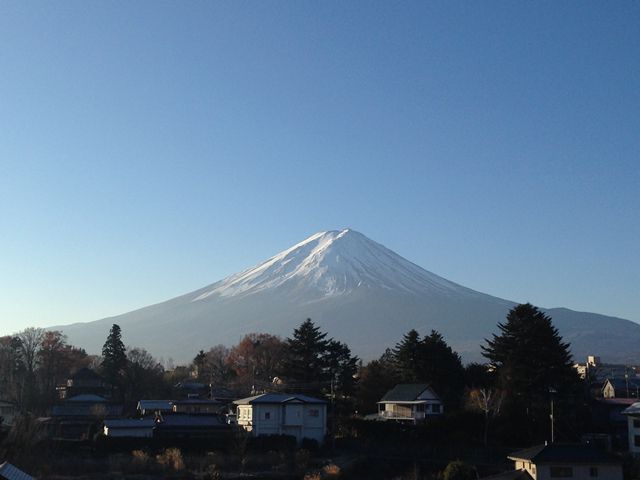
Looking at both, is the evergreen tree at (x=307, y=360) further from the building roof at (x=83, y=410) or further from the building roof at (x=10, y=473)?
the building roof at (x=10, y=473)

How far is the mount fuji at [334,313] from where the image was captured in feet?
473

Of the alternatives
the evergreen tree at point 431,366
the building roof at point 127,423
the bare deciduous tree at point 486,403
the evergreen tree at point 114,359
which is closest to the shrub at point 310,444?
the building roof at point 127,423

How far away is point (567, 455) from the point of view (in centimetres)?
2781

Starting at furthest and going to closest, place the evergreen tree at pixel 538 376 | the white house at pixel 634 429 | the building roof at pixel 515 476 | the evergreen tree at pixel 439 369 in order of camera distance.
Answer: the evergreen tree at pixel 439 369, the evergreen tree at pixel 538 376, the white house at pixel 634 429, the building roof at pixel 515 476

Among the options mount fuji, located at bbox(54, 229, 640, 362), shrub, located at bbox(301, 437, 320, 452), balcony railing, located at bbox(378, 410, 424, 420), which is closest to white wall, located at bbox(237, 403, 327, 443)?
shrub, located at bbox(301, 437, 320, 452)

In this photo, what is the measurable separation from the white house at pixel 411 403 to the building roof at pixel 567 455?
13696mm

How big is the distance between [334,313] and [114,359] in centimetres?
9403

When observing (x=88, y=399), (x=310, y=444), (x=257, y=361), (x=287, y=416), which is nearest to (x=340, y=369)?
(x=287, y=416)

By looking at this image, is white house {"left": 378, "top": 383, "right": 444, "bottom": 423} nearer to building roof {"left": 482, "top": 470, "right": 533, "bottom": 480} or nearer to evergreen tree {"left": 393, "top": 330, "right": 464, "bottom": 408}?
evergreen tree {"left": 393, "top": 330, "right": 464, "bottom": 408}

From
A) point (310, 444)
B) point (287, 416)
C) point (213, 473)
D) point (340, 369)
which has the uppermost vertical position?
point (340, 369)

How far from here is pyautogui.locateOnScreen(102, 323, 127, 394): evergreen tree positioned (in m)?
59.1

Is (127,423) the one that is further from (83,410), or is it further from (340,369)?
(340,369)

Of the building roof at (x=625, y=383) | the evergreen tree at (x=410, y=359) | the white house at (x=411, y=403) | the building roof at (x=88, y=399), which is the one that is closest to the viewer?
the white house at (x=411, y=403)

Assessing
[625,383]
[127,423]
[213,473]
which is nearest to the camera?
[213,473]
